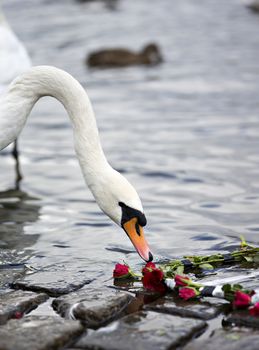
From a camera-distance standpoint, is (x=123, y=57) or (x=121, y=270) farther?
(x=123, y=57)

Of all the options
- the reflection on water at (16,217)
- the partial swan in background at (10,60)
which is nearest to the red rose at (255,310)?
the reflection on water at (16,217)

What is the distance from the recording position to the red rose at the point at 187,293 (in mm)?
5199

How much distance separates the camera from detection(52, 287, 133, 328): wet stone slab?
4.96 meters

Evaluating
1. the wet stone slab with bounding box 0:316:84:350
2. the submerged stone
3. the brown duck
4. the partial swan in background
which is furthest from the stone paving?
the brown duck

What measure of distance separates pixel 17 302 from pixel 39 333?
1.99 ft

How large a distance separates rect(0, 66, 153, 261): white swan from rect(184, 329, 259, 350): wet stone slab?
37.3 inches

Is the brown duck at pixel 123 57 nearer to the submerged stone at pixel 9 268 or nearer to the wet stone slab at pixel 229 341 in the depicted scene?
the submerged stone at pixel 9 268

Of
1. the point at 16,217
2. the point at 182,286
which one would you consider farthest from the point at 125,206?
the point at 16,217

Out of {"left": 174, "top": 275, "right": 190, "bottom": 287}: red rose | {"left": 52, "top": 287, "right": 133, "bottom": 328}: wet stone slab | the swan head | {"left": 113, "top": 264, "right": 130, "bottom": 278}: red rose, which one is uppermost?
the swan head

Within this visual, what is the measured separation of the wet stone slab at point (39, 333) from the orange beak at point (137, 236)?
827 millimetres

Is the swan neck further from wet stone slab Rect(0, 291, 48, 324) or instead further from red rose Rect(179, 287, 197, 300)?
red rose Rect(179, 287, 197, 300)

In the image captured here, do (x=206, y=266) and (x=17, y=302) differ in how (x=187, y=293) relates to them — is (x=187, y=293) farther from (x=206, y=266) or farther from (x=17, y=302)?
(x=17, y=302)

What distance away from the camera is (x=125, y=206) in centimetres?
545

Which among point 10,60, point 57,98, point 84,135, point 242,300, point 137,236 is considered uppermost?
point 57,98
